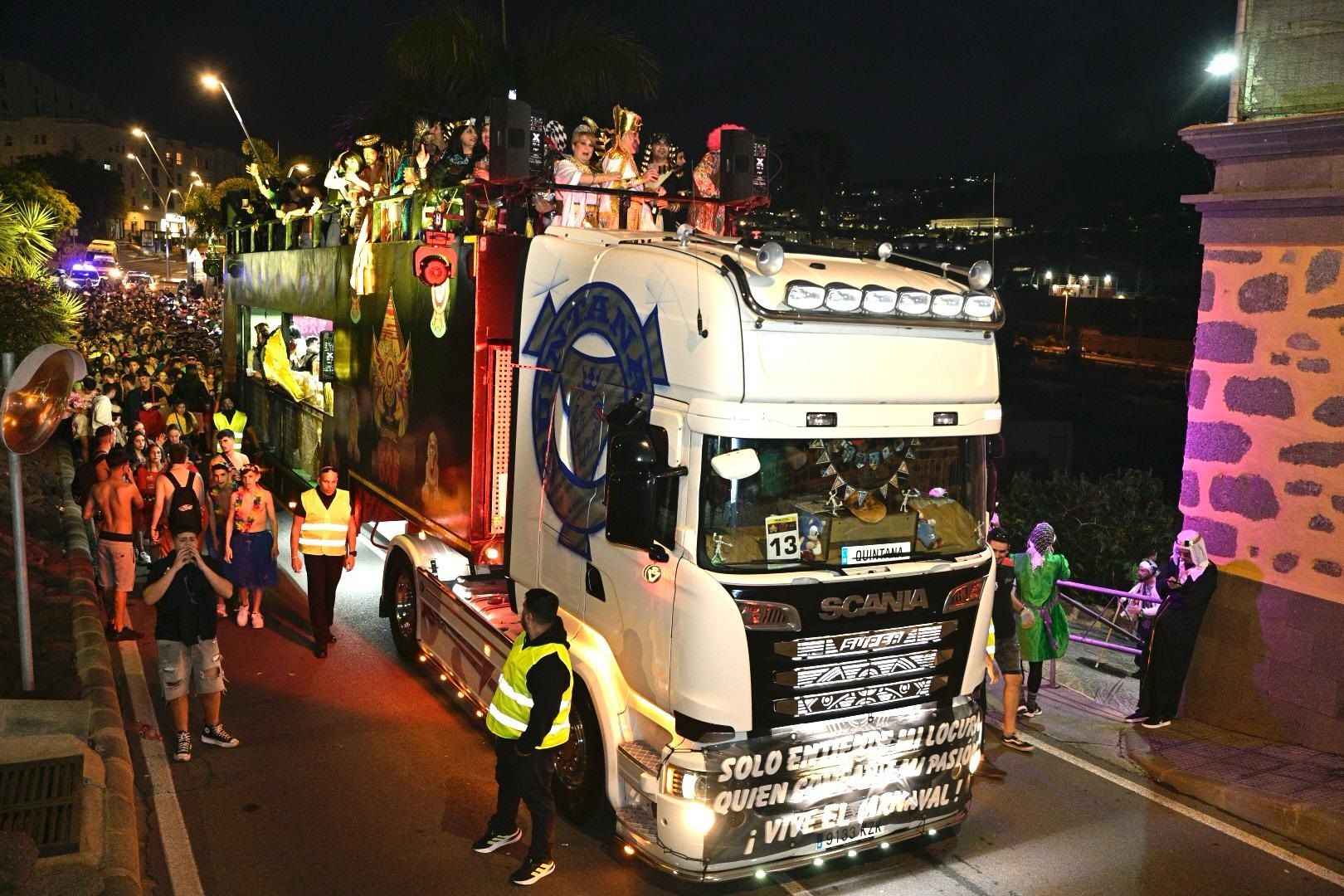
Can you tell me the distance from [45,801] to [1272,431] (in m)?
8.20

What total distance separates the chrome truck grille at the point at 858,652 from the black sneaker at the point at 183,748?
155 inches

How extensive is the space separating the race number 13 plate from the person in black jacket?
170 inches

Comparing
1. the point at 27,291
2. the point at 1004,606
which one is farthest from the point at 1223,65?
the point at 27,291

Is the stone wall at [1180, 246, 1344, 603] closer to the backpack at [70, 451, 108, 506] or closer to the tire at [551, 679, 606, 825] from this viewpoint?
the tire at [551, 679, 606, 825]

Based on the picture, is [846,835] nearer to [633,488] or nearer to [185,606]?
[633,488]

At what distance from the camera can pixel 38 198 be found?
26812 millimetres

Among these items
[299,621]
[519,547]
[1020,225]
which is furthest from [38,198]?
[1020,225]

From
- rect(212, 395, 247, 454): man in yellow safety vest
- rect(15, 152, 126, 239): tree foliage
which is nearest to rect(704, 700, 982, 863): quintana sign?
rect(212, 395, 247, 454): man in yellow safety vest

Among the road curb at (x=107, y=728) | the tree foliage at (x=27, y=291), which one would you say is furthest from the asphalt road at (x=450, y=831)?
the tree foliage at (x=27, y=291)

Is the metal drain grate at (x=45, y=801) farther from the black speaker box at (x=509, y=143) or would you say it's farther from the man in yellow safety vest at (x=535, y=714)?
the black speaker box at (x=509, y=143)

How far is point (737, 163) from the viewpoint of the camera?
337 inches

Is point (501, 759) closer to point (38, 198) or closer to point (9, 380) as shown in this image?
point (9, 380)

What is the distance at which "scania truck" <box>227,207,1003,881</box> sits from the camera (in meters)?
5.19

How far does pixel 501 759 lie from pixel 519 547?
164 centimetres
